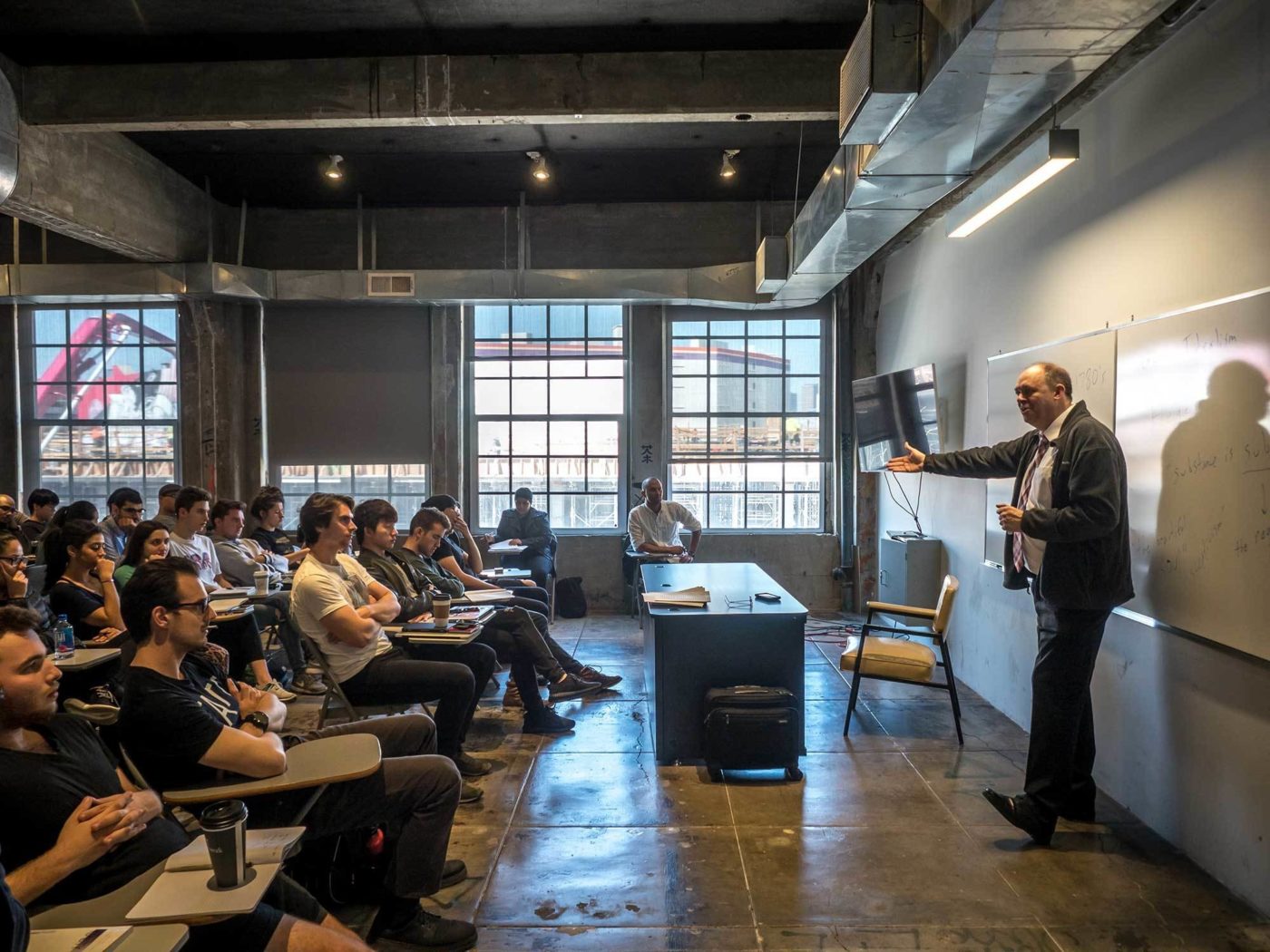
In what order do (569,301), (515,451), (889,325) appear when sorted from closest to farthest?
(889,325) < (569,301) < (515,451)

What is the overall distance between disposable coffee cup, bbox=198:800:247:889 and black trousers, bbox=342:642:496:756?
180 cm

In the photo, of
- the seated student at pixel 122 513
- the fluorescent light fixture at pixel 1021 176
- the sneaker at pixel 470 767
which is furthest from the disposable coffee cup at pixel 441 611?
the fluorescent light fixture at pixel 1021 176

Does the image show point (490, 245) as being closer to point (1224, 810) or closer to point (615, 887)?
point (615, 887)

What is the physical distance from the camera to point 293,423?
25.7 ft

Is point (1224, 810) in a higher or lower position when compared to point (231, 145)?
lower

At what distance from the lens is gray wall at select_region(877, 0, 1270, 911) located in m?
2.66

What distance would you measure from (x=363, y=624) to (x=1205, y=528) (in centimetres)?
314

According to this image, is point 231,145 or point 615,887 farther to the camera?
point 231,145

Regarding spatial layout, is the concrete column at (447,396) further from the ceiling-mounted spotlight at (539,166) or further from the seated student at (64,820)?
the seated student at (64,820)

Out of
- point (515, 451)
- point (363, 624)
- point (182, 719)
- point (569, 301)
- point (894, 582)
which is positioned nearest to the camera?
point (182, 719)

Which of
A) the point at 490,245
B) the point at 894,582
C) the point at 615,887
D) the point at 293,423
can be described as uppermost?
the point at 490,245

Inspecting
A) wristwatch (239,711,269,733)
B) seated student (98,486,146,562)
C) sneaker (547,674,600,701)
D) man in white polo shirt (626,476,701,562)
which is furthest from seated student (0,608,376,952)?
man in white polo shirt (626,476,701,562)

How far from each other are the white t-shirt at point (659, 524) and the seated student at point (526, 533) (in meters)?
0.77

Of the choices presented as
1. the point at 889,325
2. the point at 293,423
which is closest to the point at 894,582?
the point at 889,325
